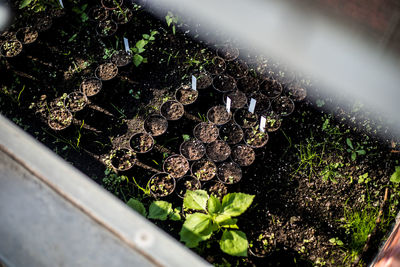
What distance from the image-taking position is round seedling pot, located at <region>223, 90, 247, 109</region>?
2.80 m

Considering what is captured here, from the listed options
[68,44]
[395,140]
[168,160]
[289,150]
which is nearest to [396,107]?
[395,140]

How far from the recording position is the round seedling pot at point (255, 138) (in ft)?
8.56

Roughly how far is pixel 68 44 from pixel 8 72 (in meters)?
0.60

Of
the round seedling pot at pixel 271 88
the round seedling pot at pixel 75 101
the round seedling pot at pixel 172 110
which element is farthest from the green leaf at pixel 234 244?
the round seedling pot at pixel 75 101

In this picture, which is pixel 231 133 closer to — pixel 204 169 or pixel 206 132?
pixel 206 132

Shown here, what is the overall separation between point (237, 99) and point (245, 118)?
19 cm

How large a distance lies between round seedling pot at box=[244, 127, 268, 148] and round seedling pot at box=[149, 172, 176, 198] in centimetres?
67

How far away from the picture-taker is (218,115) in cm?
274

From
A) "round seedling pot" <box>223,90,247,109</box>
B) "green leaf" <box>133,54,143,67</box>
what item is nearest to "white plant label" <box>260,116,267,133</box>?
"round seedling pot" <box>223,90,247,109</box>

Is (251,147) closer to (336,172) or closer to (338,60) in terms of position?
(336,172)

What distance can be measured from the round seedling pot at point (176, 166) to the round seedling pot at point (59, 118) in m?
0.90

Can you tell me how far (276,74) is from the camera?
2.99 metres

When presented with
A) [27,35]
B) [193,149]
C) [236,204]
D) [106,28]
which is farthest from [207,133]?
[27,35]

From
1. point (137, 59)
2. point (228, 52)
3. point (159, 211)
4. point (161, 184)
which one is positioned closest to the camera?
point (159, 211)
